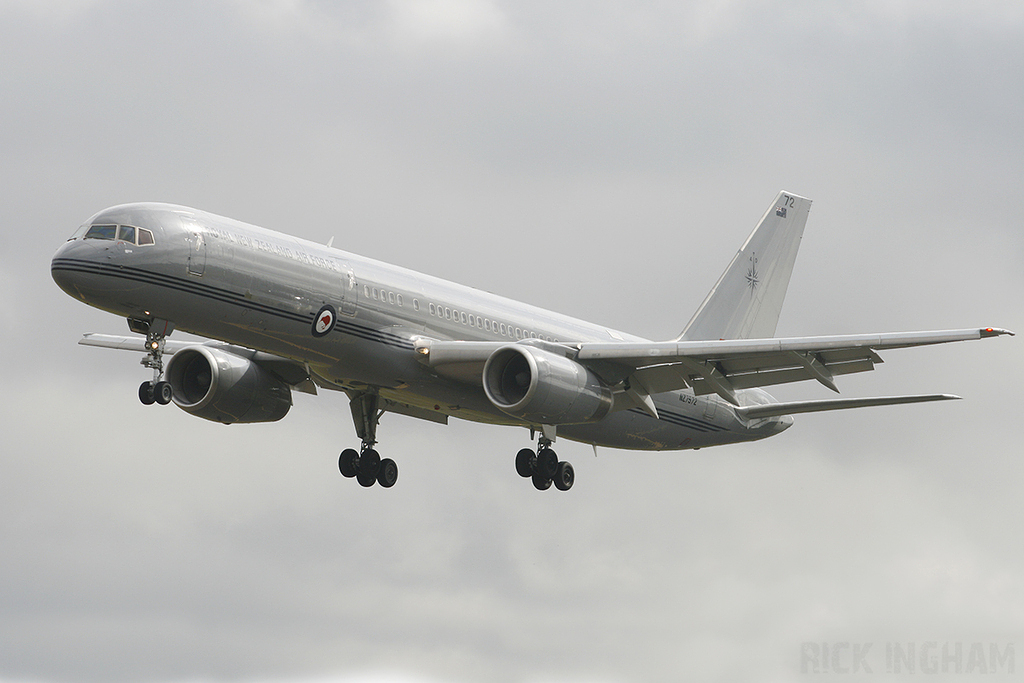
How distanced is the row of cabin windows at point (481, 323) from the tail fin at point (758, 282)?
7.44 meters

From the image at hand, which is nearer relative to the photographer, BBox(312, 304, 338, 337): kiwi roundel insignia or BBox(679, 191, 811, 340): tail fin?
BBox(312, 304, 338, 337): kiwi roundel insignia

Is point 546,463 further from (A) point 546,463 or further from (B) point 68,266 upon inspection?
(B) point 68,266

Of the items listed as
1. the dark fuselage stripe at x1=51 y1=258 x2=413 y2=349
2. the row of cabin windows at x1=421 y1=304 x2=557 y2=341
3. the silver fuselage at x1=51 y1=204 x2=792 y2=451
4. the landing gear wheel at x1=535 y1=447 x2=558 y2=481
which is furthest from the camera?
the landing gear wheel at x1=535 y1=447 x2=558 y2=481

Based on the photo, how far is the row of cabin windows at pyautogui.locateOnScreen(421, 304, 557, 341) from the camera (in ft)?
119

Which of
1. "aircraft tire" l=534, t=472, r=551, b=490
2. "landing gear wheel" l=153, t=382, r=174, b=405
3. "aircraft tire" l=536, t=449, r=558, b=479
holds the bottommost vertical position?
"landing gear wheel" l=153, t=382, r=174, b=405

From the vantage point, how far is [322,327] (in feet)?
108

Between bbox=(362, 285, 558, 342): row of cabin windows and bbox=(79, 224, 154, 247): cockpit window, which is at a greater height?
bbox=(362, 285, 558, 342): row of cabin windows

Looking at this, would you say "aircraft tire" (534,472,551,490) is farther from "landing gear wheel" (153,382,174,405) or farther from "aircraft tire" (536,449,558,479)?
"landing gear wheel" (153,382,174,405)

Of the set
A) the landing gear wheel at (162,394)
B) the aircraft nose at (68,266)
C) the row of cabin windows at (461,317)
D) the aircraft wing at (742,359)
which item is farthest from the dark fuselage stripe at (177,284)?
the aircraft wing at (742,359)

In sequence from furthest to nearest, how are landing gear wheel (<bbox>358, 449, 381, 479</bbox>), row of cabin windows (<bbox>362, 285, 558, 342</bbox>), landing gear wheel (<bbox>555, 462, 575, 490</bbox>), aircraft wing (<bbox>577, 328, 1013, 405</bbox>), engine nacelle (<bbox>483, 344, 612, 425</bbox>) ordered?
landing gear wheel (<bbox>358, 449, 381, 479</bbox>)
landing gear wheel (<bbox>555, 462, 575, 490</bbox>)
row of cabin windows (<bbox>362, 285, 558, 342</bbox>)
engine nacelle (<bbox>483, 344, 612, 425</bbox>)
aircraft wing (<bbox>577, 328, 1013, 405</bbox>)

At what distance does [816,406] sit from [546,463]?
23.9 ft

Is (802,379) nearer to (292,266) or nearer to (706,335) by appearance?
(706,335)

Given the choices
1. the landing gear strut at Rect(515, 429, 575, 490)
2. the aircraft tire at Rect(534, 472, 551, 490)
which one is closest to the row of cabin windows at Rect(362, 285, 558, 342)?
the landing gear strut at Rect(515, 429, 575, 490)

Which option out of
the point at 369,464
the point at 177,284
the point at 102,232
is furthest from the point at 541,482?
the point at 102,232
